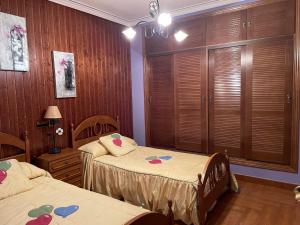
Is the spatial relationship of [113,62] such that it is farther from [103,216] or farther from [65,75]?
[103,216]

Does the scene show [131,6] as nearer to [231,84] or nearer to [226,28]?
[226,28]

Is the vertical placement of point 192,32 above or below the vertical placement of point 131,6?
below

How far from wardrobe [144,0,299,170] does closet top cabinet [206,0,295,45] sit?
11mm

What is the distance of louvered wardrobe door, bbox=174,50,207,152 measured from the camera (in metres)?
3.60

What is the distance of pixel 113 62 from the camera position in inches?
154

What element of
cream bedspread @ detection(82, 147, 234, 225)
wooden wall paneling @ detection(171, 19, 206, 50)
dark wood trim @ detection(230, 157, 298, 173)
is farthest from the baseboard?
wooden wall paneling @ detection(171, 19, 206, 50)

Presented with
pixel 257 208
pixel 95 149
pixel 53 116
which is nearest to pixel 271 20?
pixel 257 208

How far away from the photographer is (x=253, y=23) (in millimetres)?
3080

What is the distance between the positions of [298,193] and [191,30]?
115 inches

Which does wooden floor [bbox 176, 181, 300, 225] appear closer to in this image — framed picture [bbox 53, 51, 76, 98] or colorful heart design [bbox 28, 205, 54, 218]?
colorful heart design [bbox 28, 205, 54, 218]

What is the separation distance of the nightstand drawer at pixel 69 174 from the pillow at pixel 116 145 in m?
0.46

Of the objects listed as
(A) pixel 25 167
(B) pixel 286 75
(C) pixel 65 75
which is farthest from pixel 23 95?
(B) pixel 286 75

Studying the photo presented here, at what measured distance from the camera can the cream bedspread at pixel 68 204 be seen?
1550mm

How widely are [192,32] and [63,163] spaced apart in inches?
108
